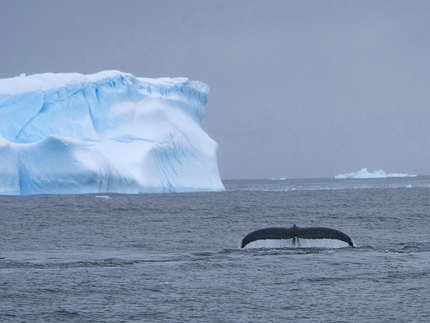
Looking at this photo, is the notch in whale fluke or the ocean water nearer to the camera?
the ocean water

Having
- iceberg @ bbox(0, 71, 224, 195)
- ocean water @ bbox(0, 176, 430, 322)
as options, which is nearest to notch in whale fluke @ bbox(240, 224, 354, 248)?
ocean water @ bbox(0, 176, 430, 322)

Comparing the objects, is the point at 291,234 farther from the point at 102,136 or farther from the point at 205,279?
the point at 102,136

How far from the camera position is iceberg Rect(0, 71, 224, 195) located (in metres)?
42.4

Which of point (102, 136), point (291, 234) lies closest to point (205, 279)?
point (291, 234)

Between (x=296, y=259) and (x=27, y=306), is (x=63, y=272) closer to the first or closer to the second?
(x=27, y=306)

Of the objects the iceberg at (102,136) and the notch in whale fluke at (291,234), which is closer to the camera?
the notch in whale fluke at (291,234)

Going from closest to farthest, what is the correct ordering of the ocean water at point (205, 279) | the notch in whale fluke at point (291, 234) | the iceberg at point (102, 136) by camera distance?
the ocean water at point (205, 279)
the notch in whale fluke at point (291, 234)
the iceberg at point (102, 136)

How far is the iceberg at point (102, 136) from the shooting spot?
139 ft

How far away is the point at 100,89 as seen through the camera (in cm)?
4966

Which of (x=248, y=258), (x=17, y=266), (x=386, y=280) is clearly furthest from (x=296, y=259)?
(x=17, y=266)

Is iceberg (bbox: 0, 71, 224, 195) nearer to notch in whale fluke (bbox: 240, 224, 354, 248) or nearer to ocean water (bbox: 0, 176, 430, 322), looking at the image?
ocean water (bbox: 0, 176, 430, 322)

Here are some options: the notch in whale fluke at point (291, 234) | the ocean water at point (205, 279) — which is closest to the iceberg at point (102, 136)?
the ocean water at point (205, 279)

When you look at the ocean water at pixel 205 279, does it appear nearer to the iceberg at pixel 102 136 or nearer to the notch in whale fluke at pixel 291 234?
the notch in whale fluke at pixel 291 234

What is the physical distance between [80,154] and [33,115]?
547 centimetres
